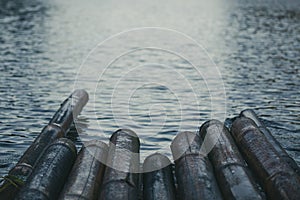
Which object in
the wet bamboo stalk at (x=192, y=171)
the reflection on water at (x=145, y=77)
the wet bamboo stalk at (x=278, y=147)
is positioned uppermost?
the reflection on water at (x=145, y=77)

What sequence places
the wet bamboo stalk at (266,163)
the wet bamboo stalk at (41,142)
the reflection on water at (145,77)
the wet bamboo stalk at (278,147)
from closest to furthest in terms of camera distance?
the wet bamboo stalk at (266,163) < the wet bamboo stalk at (41,142) < the wet bamboo stalk at (278,147) < the reflection on water at (145,77)

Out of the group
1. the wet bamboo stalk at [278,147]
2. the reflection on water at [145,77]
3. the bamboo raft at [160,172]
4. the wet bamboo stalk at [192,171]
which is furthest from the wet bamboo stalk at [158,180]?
the reflection on water at [145,77]

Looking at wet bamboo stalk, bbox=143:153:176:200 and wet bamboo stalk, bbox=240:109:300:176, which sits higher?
wet bamboo stalk, bbox=240:109:300:176

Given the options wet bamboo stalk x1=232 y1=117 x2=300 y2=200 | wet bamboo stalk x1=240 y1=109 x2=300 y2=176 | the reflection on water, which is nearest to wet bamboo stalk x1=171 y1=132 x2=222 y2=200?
wet bamboo stalk x1=232 y1=117 x2=300 y2=200

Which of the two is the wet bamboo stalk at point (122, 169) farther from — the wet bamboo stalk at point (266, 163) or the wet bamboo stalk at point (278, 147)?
the wet bamboo stalk at point (278, 147)

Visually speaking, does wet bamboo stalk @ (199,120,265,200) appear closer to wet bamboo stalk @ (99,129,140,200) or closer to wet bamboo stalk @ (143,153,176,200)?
wet bamboo stalk @ (143,153,176,200)

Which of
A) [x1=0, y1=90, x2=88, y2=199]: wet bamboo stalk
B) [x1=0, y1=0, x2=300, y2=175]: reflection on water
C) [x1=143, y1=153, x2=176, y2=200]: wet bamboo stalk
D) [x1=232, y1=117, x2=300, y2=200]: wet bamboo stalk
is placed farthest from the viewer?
[x1=0, y1=0, x2=300, y2=175]: reflection on water

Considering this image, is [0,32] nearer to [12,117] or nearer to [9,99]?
[9,99]

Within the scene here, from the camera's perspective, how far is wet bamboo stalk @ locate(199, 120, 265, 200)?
357 inches

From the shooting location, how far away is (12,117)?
17.8 metres

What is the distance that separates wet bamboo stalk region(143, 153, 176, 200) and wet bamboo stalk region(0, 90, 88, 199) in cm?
287

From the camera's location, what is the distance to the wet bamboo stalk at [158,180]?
968cm

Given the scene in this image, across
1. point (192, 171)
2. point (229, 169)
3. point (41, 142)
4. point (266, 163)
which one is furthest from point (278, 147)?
point (41, 142)

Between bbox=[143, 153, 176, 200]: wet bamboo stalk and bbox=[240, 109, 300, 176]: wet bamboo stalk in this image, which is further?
bbox=[240, 109, 300, 176]: wet bamboo stalk
